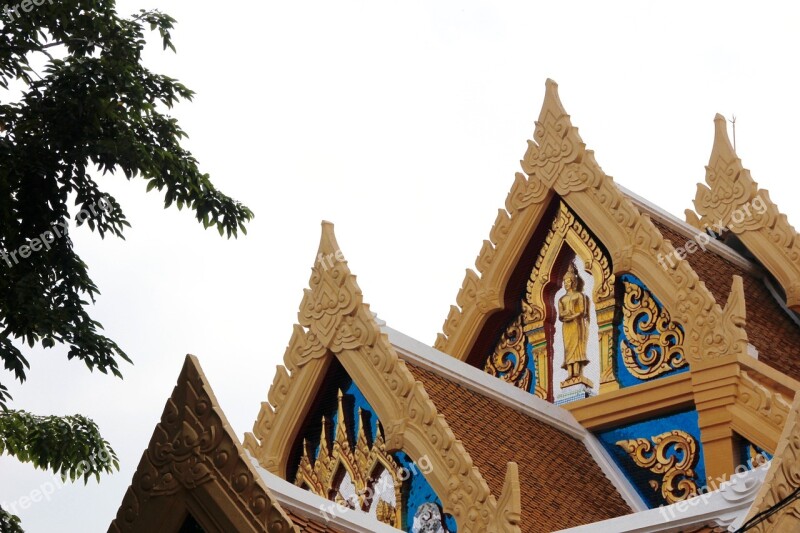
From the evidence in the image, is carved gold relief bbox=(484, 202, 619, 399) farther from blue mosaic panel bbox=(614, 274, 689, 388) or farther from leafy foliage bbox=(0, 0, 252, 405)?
leafy foliage bbox=(0, 0, 252, 405)

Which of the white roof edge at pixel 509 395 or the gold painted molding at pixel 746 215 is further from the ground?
the gold painted molding at pixel 746 215

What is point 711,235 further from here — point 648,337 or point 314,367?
point 314,367

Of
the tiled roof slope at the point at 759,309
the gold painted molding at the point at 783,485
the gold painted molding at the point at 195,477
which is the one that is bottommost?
the gold painted molding at the point at 195,477

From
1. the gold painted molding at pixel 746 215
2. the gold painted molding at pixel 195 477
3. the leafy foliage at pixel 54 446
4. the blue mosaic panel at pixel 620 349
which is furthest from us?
the gold painted molding at pixel 746 215

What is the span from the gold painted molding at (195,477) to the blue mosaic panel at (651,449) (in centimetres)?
492

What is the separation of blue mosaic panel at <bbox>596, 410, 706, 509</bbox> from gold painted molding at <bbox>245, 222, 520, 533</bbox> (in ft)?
5.82

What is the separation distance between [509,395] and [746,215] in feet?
12.1

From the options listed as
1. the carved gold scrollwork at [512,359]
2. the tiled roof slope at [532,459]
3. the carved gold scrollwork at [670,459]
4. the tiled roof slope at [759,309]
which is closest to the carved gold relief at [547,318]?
the carved gold scrollwork at [512,359]

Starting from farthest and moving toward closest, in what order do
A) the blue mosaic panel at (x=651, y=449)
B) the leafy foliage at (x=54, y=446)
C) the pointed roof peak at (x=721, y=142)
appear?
1. the pointed roof peak at (x=721, y=142)
2. the blue mosaic panel at (x=651, y=449)
3. the leafy foliage at (x=54, y=446)

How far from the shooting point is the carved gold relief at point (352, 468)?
11.8m

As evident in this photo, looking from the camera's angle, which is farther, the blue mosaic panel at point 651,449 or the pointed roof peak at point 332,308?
the pointed roof peak at point 332,308

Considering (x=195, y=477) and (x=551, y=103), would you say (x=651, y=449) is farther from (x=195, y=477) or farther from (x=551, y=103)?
(x=195, y=477)

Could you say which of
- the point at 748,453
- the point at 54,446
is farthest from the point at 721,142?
the point at 54,446

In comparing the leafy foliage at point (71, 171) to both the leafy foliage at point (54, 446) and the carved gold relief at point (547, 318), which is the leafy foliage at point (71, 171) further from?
the carved gold relief at point (547, 318)
